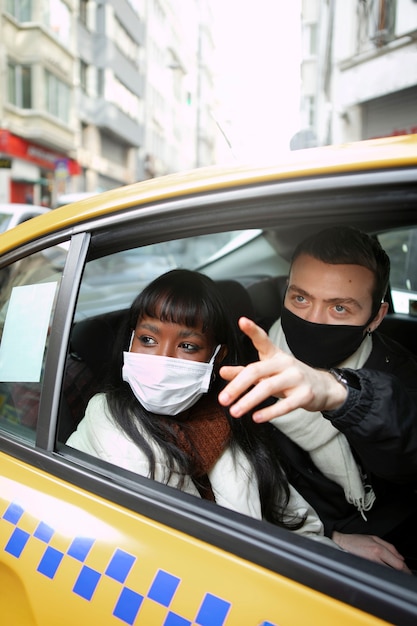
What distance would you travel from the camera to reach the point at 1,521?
114 cm

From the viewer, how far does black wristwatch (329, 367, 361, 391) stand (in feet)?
3.54

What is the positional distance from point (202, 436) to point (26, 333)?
22.4 inches

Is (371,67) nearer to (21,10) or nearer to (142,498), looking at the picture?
(142,498)

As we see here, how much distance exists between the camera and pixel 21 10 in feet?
64.1

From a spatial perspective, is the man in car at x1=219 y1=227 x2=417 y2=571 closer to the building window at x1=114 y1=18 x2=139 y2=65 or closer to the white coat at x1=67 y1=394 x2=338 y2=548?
the white coat at x1=67 y1=394 x2=338 y2=548

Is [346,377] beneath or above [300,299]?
beneath

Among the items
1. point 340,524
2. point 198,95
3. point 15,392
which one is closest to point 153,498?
point 15,392

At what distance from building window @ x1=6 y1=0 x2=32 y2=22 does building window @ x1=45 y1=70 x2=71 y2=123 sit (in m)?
1.94

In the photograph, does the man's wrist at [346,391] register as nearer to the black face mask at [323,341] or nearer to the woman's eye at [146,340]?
the black face mask at [323,341]

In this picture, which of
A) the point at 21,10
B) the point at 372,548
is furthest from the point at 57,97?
the point at 372,548

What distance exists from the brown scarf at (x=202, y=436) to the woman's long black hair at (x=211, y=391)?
29 millimetres

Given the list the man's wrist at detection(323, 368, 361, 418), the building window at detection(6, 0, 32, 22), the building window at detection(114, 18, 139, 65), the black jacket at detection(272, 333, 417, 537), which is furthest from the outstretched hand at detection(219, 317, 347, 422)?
the building window at detection(114, 18, 139, 65)

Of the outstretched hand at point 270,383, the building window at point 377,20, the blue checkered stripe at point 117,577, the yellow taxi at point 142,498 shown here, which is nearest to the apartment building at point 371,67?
the building window at point 377,20

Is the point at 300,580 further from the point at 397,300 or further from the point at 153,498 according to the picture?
the point at 397,300
